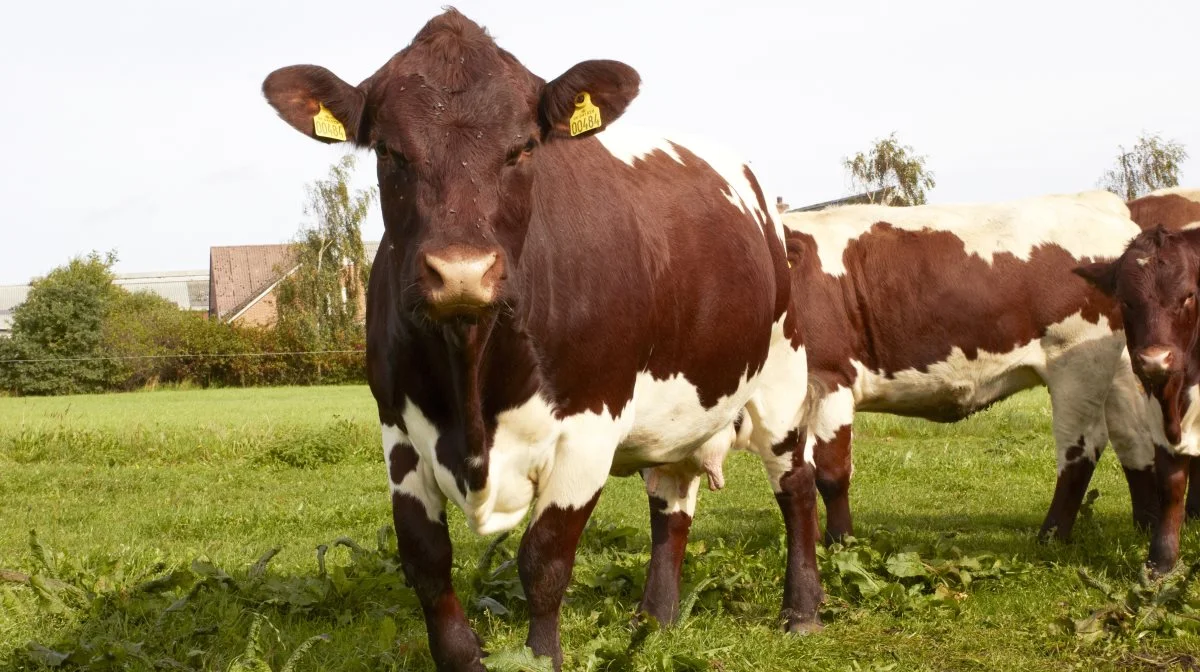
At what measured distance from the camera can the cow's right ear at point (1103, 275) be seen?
7234mm

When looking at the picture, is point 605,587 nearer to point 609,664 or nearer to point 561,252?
point 609,664

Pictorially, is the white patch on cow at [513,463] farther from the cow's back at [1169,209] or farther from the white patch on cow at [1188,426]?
the cow's back at [1169,209]

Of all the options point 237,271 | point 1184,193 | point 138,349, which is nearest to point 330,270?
point 138,349

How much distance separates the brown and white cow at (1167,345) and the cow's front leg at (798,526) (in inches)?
82.7

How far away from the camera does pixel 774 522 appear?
879 centimetres

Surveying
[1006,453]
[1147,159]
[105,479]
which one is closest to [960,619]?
[1006,453]

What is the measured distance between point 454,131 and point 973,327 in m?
6.03

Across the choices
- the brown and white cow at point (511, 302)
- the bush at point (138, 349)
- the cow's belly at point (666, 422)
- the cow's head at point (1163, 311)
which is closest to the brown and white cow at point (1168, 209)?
the cow's head at point (1163, 311)

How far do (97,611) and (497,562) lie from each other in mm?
2418

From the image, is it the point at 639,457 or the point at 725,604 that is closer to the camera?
the point at 639,457

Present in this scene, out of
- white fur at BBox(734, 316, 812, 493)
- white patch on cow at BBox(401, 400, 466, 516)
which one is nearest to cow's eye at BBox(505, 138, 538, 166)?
white patch on cow at BBox(401, 400, 466, 516)

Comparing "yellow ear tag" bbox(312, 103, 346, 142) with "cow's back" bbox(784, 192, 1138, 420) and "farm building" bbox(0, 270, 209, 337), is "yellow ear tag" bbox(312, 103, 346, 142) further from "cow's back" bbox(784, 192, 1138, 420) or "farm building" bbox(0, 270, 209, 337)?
"farm building" bbox(0, 270, 209, 337)

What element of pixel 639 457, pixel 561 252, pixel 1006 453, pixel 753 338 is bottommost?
pixel 1006 453

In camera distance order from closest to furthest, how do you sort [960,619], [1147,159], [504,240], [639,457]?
[504,240]
[639,457]
[960,619]
[1147,159]
